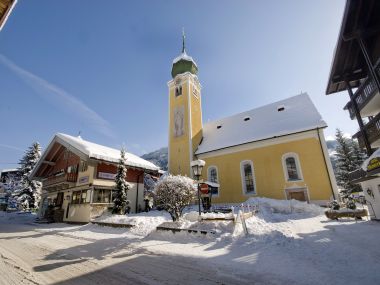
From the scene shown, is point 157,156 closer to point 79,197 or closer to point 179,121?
point 179,121

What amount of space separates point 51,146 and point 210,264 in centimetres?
2493

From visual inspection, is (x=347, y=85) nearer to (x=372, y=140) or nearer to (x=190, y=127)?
(x=372, y=140)

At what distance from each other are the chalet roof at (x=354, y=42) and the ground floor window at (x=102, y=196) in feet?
68.5

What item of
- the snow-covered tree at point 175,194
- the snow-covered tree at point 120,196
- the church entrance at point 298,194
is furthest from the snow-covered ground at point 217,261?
the church entrance at point 298,194

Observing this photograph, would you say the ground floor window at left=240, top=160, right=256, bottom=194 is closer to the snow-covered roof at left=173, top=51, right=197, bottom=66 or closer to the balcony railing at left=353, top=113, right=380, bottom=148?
the balcony railing at left=353, top=113, right=380, bottom=148

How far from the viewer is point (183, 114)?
2962cm

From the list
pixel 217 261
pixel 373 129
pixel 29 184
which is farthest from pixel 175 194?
pixel 29 184

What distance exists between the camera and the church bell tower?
27703 mm

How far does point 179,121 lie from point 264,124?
39.2ft

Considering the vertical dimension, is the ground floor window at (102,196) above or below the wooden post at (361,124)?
below

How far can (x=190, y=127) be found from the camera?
28.2 metres

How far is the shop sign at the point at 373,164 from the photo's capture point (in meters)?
7.72

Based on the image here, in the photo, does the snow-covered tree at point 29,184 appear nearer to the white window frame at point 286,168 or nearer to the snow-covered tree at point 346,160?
the white window frame at point 286,168

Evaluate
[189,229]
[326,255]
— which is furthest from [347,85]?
[189,229]
